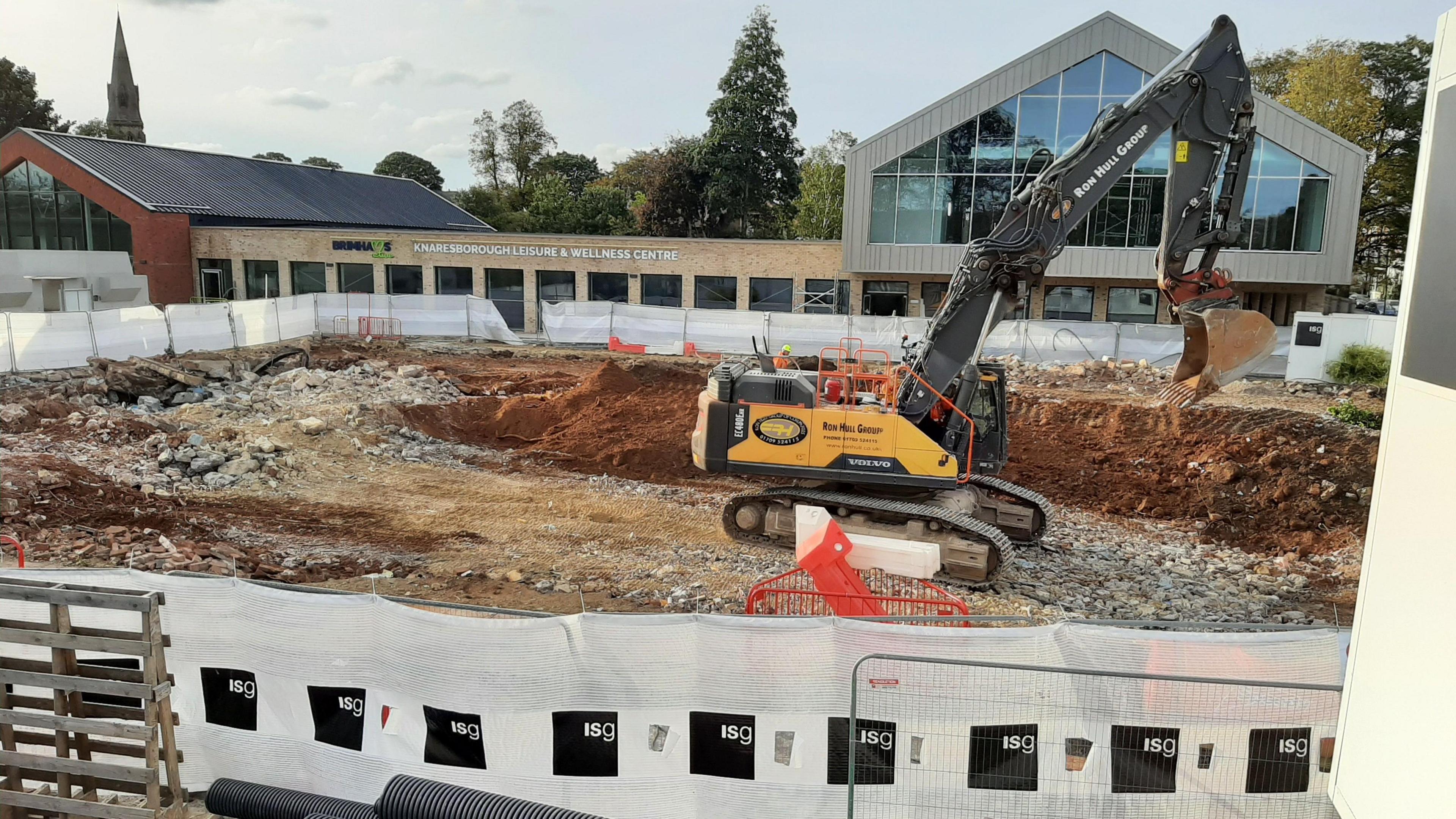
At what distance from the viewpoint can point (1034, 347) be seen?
27.7 metres

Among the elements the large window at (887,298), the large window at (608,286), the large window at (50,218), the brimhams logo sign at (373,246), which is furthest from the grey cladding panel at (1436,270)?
the large window at (50,218)

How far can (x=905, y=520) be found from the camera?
39.4 feet

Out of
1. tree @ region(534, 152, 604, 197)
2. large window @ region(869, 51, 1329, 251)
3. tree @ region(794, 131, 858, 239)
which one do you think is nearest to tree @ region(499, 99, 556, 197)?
tree @ region(534, 152, 604, 197)

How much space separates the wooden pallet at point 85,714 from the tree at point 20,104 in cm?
8468

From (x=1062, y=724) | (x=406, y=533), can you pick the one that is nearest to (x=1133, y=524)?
(x=1062, y=724)

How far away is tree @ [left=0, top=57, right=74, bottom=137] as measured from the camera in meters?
71.8

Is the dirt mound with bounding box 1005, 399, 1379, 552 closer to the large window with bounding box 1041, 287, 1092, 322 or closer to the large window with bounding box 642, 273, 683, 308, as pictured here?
the large window with bounding box 1041, 287, 1092, 322

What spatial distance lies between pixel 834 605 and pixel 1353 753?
4.35 meters

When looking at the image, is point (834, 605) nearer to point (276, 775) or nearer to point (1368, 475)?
point (276, 775)

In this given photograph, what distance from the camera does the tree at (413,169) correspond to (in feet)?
284

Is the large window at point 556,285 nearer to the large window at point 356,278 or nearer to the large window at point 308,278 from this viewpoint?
the large window at point 356,278

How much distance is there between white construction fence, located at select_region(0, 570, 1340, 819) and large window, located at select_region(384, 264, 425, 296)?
30.5 metres

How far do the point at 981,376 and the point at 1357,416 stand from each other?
40.8 feet

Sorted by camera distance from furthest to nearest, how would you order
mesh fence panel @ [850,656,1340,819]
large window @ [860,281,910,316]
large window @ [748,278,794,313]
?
large window @ [748,278,794,313] < large window @ [860,281,910,316] < mesh fence panel @ [850,656,1340,819]
